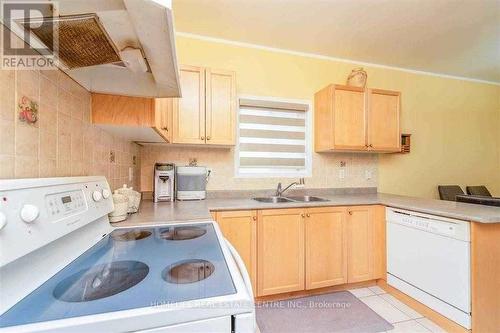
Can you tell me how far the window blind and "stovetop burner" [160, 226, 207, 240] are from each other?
4.43 feet

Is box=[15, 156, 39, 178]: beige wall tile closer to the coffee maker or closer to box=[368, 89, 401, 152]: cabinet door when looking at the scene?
the coffee maker

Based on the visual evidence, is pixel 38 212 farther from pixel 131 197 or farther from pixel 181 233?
pixel 131 197

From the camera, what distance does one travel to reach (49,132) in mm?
859

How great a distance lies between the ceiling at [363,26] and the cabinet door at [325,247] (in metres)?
1.74

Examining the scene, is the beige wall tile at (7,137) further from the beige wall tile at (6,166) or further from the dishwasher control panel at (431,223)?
the dishwasher control panel at (431,223)

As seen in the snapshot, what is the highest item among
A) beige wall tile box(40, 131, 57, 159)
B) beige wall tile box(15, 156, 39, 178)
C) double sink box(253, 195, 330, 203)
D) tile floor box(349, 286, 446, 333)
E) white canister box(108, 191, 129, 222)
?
beige wall tile box(40, 131, 57, 159)

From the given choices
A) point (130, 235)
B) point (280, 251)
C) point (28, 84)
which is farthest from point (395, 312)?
point (28, 84)

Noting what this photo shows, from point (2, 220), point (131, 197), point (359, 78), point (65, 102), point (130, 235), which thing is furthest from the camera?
point (359, 78)

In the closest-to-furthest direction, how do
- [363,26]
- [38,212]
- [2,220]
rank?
[2,220] → [38,212] → [363,26]

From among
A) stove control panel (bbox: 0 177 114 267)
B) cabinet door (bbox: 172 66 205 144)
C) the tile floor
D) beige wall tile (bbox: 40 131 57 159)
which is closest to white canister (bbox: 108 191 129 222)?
stove control panel (bbox: 0 177 114 267)

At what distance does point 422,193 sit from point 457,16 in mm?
2076

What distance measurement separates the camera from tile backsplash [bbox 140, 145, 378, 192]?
2.25 m

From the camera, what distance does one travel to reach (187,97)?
79.6 inches

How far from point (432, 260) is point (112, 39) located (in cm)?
233
